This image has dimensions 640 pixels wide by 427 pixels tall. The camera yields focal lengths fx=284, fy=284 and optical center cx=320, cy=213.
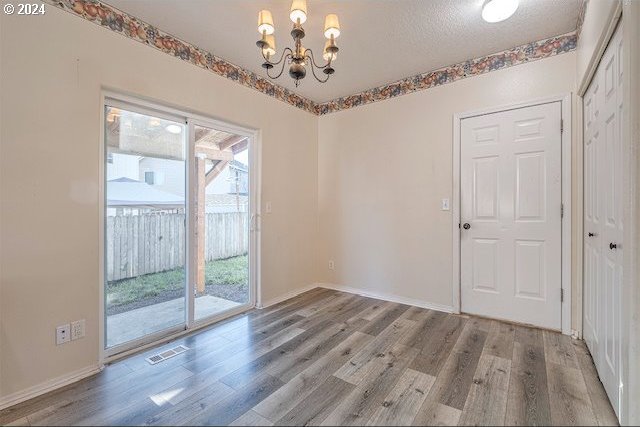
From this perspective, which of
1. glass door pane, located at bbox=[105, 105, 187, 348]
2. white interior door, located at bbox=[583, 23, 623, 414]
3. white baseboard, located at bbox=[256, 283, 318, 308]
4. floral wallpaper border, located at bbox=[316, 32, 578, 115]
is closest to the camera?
white interior door, located at bbox=[583, 23, 623, 414]

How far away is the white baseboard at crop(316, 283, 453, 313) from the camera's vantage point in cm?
302

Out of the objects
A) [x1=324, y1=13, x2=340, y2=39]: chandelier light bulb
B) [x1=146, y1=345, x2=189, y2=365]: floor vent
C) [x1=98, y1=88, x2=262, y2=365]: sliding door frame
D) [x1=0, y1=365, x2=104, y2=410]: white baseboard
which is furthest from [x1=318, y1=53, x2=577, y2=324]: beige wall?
[x1=0, y1=365, x2=104, y2=410]: white baseboard

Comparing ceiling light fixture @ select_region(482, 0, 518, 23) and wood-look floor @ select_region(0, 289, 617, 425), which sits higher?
ceiling light fixture @ select_region(482, 0, 518, 23)

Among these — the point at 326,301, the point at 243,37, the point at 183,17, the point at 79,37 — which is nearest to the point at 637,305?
the point at 326,301

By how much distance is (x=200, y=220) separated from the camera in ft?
8.95

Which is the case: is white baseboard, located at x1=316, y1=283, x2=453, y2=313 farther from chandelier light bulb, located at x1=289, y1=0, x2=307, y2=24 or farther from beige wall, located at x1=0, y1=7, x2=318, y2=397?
chandelier light bulb, located at x1=289, y1=0, x2=307, y2=24

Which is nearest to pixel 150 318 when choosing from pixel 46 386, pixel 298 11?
pixel 46 386

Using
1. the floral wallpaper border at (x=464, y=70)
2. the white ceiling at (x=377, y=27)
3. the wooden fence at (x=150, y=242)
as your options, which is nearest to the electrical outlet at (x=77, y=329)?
the wooden fence at (x=150, y=242)

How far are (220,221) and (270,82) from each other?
5.48 ft

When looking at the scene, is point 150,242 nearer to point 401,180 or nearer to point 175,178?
point 175,178

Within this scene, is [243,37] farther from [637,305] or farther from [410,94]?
[637,305]

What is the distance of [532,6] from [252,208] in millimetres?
2929

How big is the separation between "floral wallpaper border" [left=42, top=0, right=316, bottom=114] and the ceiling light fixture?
2129mm

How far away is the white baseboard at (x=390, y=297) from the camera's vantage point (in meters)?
3.02
